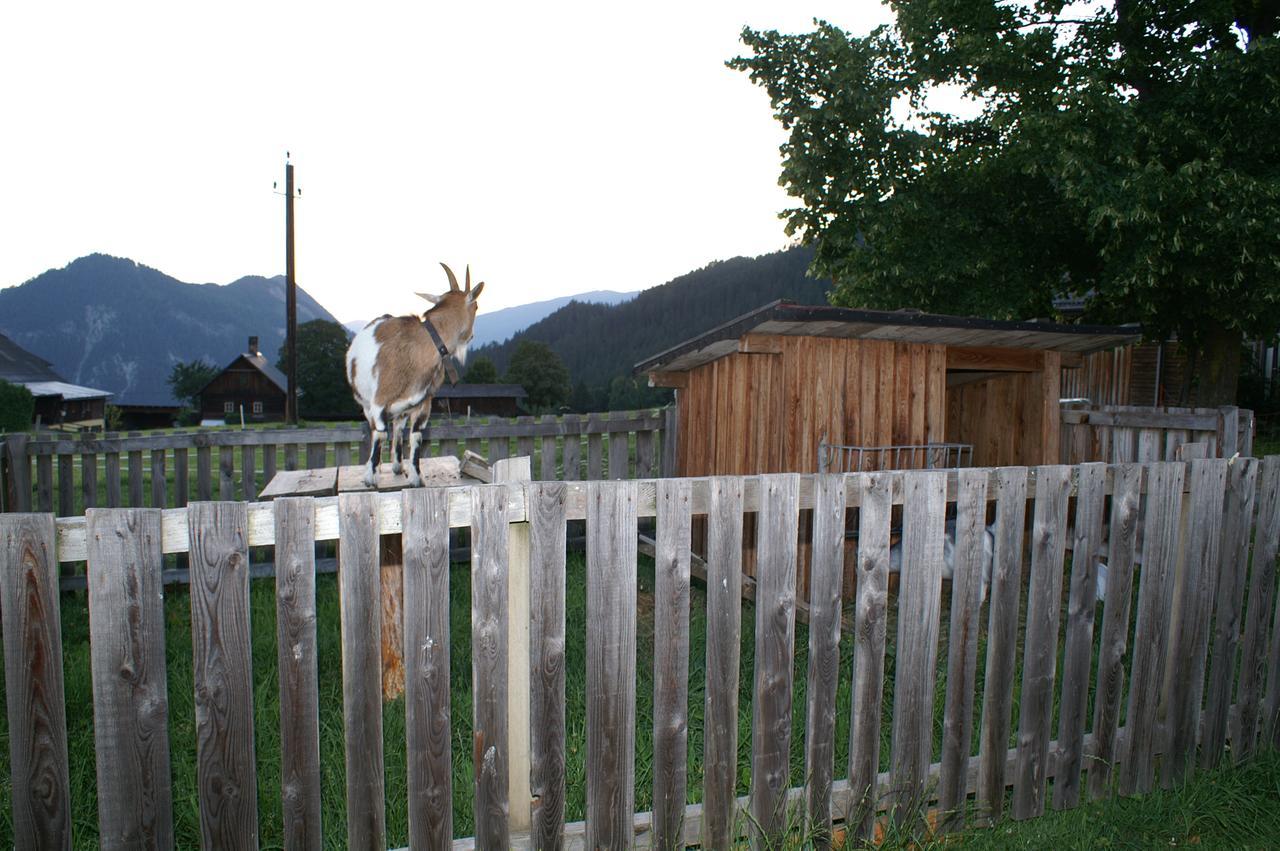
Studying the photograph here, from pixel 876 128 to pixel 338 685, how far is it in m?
14.7

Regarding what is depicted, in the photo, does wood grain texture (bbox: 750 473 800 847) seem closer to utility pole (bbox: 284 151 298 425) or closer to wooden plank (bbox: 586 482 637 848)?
wooden plank (bbox: 586 482 637 848)

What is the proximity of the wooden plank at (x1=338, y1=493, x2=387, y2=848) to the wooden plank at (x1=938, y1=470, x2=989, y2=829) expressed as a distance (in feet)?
7.53

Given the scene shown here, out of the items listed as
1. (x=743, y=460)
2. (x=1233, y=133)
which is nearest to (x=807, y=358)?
(x=743, y=460)

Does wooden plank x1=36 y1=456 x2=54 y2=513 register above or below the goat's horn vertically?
below

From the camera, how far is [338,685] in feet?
17.0

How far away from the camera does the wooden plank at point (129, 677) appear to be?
95.9 inches

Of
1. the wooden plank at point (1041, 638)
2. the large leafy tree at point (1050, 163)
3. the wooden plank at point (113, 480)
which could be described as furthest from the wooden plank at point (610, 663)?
the large leafy tree at point (1050, 163)

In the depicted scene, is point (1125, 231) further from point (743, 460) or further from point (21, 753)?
point (21, 753)

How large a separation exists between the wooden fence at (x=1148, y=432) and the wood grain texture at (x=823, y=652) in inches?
231

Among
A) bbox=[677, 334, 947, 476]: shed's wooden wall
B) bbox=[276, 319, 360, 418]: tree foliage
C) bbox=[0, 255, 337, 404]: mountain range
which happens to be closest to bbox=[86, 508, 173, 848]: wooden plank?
bbox=[677, 334, 947, 476]: shed's wooden wall

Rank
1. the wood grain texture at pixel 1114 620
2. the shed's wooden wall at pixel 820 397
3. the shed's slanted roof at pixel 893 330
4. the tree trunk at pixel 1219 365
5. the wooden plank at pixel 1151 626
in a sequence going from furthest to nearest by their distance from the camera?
the tree trunk at pixel 1219 365
the shed's wooden wall at pixel 820 397
the shed's slanted roof at pixel 893 330
the wooden plank at pixel 1151 626
the wood grain texture at pixel 1114 620

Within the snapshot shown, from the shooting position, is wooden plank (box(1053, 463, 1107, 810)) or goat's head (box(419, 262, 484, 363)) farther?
goat's head (box(419, 262, 484, 363))

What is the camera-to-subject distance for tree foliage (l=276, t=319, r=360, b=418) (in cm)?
5794

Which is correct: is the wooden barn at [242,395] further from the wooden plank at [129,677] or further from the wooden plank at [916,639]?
the wooden plank at [916,639]
